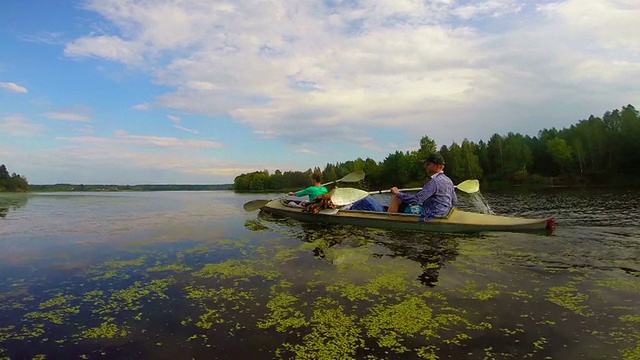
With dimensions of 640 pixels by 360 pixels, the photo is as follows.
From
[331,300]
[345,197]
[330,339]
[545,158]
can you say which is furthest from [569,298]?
[545,158]

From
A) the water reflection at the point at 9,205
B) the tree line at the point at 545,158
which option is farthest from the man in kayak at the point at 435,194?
the tree line at the point at 545,158

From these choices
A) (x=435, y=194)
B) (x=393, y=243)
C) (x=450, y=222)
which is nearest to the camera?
(x=393, y=243)

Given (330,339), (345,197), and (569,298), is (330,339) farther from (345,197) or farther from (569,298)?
(345,197)

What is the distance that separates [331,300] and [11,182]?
94220mm

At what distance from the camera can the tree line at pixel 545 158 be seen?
191 ft

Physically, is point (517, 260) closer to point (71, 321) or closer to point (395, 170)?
point (71, 321)

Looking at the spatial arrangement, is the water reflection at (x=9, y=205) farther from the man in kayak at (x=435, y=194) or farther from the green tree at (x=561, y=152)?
the green tree at (x=561, y=152)

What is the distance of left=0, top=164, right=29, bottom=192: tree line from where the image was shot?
75.1 m

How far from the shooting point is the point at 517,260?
6863 mm

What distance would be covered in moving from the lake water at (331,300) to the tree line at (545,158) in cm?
5803

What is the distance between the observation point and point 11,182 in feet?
248

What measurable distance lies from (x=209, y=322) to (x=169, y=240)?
22.0ft

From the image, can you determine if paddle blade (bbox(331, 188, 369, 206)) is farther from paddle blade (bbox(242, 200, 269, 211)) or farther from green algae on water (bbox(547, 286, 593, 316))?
green algae on water (bbox(547, 286, 593, 316))

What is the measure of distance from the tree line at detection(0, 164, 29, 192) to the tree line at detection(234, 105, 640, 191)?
59.1 metres
